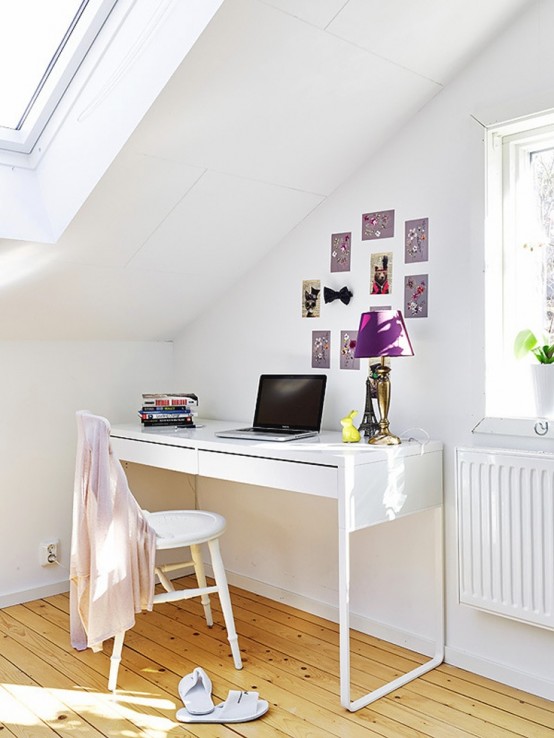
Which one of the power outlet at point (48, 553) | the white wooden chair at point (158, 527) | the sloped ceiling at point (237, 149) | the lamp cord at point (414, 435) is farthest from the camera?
the power outlet at point (48, 553)

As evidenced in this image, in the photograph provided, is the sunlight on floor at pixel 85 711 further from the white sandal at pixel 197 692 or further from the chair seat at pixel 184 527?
the chair seat at pixel 184 527

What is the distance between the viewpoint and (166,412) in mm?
3146

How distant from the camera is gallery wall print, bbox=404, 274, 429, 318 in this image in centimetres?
258

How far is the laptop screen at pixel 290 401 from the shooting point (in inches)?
111

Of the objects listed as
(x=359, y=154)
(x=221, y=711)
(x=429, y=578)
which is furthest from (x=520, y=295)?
(x=221, y=711)

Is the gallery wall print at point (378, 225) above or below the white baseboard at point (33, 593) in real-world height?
above

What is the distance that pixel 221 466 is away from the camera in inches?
102

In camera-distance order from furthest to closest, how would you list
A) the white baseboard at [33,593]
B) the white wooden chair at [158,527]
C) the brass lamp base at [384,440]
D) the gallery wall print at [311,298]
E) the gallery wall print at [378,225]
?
the white baseboard at [33,593] < the gallery wall print at [311,298] < the gallery wall print at [378,225] < the brass lamp base at [384,440] < the white wooden chair at [158,527]

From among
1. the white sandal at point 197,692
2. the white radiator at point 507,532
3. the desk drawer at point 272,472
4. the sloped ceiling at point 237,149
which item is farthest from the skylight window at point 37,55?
the white sandal at point 197,692

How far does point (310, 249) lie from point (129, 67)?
1064 millimetres

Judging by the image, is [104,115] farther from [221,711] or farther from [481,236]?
[221,711]

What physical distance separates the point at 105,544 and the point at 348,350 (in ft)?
3.84

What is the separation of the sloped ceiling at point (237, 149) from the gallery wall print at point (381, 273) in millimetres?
365

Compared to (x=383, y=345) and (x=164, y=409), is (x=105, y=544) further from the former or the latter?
(x=383, y=345)
